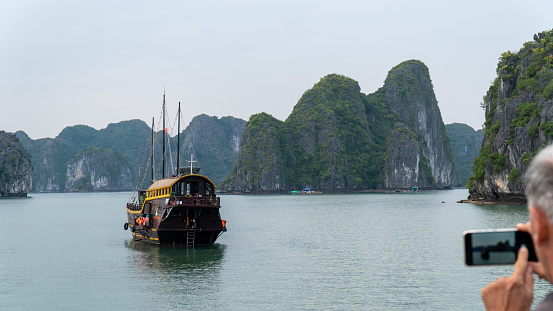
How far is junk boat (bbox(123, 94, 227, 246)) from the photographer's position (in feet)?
127

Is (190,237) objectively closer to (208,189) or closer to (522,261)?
(208,189)

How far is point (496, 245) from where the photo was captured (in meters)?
2.19

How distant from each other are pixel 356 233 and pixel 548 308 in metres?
55.1

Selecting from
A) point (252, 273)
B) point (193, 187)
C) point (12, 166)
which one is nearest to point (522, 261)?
point (252, 273)

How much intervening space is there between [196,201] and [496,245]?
37432 millimetres

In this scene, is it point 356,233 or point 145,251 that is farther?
point 356,233

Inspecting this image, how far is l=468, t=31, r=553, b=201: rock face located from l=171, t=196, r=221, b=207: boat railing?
52.4 meters

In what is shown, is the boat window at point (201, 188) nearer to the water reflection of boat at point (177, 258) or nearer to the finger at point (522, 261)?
the water reflection of boat at point (177, 258)

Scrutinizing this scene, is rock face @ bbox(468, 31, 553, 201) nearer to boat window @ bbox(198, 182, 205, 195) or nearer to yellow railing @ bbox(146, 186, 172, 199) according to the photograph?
boat window @ bbox(198, 182, 205, 195)

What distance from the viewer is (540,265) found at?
7.00ft

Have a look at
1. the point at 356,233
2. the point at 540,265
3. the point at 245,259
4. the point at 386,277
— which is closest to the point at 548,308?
the point at 540,265

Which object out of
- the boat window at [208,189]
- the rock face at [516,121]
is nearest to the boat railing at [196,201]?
the boat window at [208,189]

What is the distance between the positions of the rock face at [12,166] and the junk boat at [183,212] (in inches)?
5978

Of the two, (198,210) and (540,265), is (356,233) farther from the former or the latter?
(540,265)
